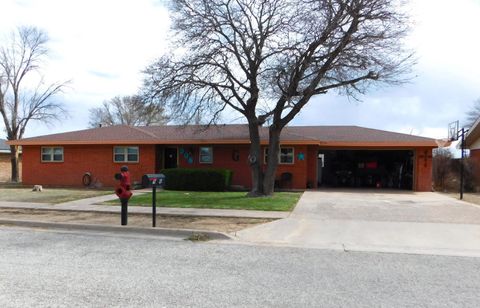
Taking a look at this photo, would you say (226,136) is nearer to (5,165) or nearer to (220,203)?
(220,203)

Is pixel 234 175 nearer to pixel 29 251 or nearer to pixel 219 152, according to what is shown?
pixel 219 152

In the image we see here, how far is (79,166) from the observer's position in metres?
26.6

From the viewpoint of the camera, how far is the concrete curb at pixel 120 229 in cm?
1006

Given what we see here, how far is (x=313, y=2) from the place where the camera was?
1606 centimetres

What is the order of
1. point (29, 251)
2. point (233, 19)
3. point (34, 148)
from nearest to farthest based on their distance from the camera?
point (29, 251) → point (233, 19) → point (34, 148)

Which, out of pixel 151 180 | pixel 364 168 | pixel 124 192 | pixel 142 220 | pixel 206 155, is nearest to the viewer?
pixel 151 180

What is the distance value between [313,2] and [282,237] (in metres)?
9.52

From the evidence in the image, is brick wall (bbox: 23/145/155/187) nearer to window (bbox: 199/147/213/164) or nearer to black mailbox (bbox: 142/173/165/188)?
window (bbox: 199/147/213/164)

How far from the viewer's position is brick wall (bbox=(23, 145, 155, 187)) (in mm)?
25641

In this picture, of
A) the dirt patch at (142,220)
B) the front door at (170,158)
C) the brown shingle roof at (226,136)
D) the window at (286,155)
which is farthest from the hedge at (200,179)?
the dirt patch at (142,220)

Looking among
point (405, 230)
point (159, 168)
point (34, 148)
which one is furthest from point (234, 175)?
point (405, 230)

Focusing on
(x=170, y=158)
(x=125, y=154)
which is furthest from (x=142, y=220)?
(x=170, y=158)

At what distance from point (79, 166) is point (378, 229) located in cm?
2012

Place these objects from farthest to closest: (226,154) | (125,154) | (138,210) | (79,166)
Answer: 1. (79,166)
2. (125,154)
3. (226,154)
4. (138,210)
